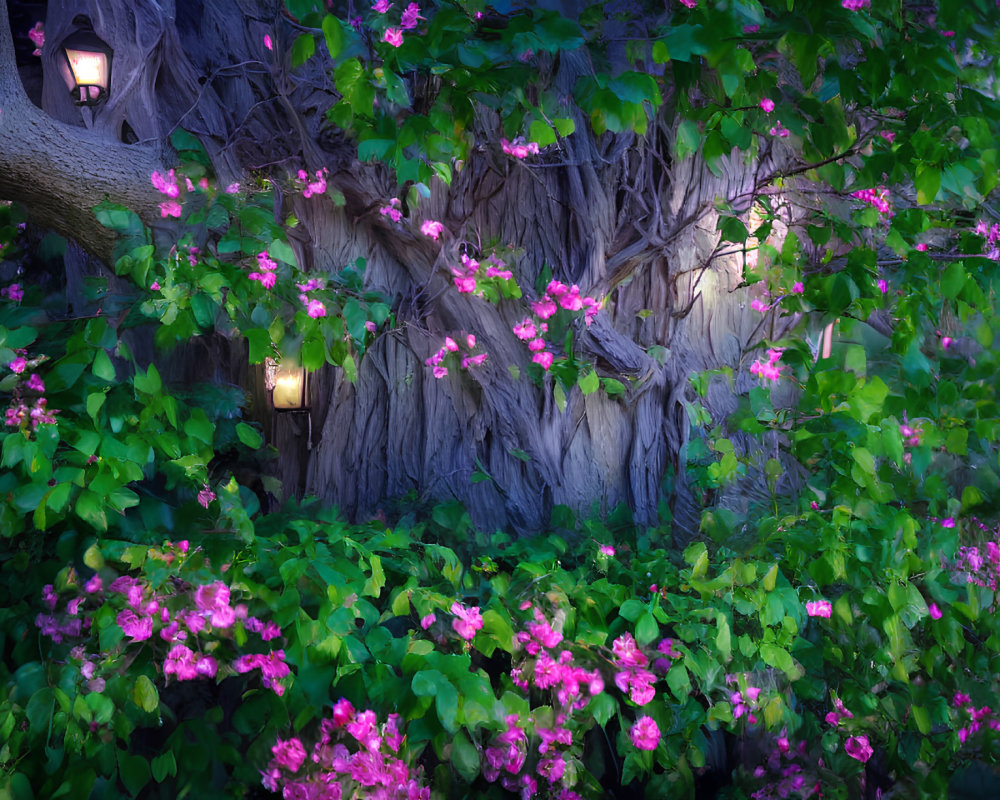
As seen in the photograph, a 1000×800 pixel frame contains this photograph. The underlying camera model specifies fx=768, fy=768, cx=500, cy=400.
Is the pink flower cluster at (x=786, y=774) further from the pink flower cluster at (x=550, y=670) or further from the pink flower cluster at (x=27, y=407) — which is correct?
the pink flower cluster at (x=27, y=407)

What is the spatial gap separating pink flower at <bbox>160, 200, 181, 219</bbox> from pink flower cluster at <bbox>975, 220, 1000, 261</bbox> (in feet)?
7.95

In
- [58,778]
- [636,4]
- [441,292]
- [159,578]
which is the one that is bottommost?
[58,778]

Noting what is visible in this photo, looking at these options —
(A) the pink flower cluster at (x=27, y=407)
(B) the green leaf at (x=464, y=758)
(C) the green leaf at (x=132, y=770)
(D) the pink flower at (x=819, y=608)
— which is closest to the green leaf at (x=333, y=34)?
(A) the pink flower cluster at (x=27, y=407)

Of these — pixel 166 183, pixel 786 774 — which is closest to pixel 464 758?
pixel 786 774

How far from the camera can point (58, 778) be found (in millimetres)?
1649

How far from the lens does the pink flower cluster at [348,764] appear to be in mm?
1580

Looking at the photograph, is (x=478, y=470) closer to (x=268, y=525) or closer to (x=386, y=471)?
(x=386, y=471)

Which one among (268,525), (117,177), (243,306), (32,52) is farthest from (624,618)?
(32,52)

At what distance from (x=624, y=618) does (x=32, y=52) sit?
3259 millimetres

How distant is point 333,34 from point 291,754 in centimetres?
157

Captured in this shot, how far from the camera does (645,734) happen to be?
1.90 meters

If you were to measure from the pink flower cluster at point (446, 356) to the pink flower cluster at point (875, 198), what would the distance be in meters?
1.47

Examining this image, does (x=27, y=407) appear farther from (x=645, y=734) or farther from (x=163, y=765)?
(x=645, y=734)

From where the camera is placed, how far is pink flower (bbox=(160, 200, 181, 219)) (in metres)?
2.12
